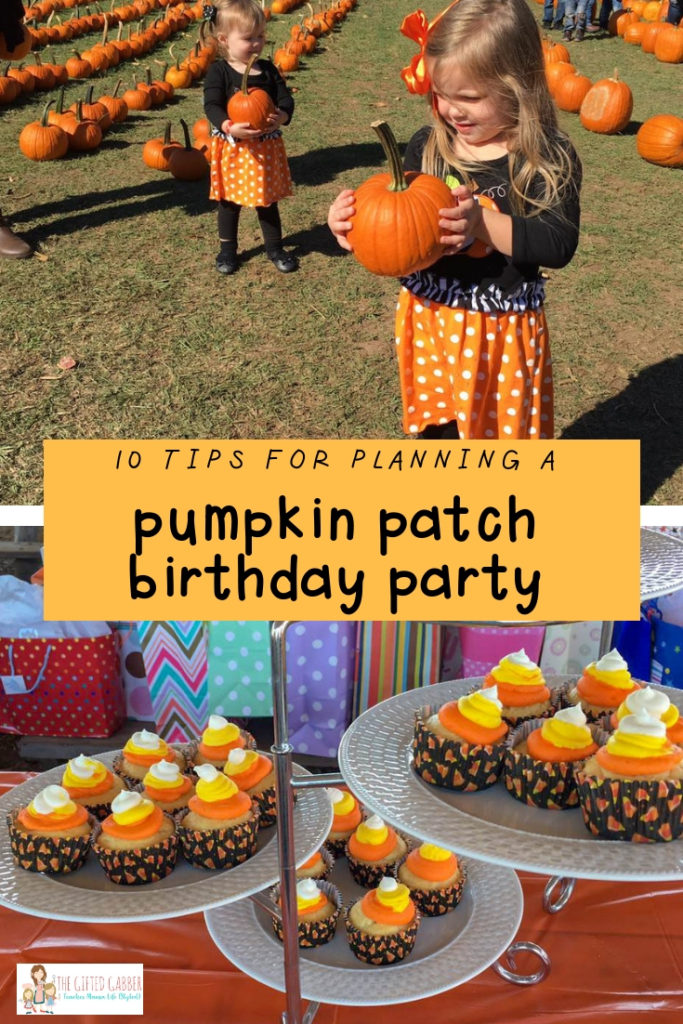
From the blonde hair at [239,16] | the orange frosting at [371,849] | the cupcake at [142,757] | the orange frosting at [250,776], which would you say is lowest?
the orange frosting at [371,849]

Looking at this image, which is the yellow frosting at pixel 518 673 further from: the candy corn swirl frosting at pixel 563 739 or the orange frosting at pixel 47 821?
the orange frosting at pixel 47 821

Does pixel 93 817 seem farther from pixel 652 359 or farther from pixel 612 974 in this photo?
pixel 652 359

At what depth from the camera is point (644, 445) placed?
4043 millimetres

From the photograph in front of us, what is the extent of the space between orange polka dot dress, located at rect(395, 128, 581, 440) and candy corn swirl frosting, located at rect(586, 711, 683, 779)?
1.37 m

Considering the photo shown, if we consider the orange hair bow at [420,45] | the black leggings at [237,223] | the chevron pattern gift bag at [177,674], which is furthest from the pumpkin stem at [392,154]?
the black leggings at [237,223]

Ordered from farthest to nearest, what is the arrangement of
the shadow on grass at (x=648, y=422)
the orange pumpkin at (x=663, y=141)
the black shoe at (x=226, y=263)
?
the orange pumpkin at (x=663, y=141) < the black shoe at (x=226, y=263) < the shadow on grass at (x=648, y=422)

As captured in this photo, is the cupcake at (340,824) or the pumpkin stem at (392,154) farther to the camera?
the cupcake at (340,824)

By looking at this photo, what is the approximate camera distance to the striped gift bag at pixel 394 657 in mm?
3402

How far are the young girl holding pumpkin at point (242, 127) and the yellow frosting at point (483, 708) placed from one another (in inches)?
156

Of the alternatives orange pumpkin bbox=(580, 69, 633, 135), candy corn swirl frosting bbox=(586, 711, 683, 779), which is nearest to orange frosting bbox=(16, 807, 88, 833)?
candy corn swirl frosting bbox=(586, 711, 683, 779)

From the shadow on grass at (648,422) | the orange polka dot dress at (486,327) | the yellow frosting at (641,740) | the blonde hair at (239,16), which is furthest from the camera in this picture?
the blonde hair at (239,16)

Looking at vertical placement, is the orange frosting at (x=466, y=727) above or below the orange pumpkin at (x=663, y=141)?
above

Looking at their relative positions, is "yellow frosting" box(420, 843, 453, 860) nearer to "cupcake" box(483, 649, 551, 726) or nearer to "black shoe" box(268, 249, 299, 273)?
"cupcake" box(483, 649, 551, 726)

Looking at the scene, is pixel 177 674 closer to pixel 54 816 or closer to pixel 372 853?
pixel 372 853
